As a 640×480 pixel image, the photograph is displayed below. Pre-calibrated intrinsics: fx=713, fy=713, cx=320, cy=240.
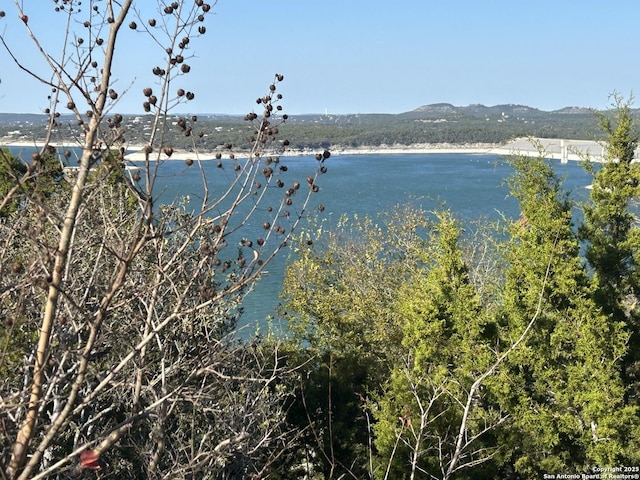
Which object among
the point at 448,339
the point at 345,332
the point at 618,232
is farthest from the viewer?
the point at 345,332

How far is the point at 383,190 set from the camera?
133 ft

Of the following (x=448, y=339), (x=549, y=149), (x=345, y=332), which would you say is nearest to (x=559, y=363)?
(x=448, y=339)

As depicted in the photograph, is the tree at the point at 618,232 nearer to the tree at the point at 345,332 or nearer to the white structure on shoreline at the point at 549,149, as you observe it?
the white structure on shoreline at the point at 549,149

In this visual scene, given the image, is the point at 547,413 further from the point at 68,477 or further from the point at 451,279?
the point at 68,477

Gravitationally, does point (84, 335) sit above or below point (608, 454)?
above

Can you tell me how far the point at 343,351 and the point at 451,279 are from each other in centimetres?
293

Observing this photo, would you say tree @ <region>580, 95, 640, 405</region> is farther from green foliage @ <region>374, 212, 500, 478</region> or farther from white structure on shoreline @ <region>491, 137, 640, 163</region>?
green foliage @ <region>374, 212, 500, 478</region>

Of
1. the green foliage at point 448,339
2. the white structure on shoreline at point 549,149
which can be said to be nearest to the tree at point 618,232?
the white structure on shoreline at point 549,149

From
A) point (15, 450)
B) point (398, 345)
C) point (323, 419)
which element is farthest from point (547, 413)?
point (15, 450)

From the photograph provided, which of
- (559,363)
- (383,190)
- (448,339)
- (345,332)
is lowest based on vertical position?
(383,190)

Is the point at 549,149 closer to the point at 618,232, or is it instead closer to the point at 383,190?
the point at 383,190

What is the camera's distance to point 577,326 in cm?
787

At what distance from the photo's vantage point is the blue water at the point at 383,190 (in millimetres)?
20734

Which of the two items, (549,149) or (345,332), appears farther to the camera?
(549,149)
